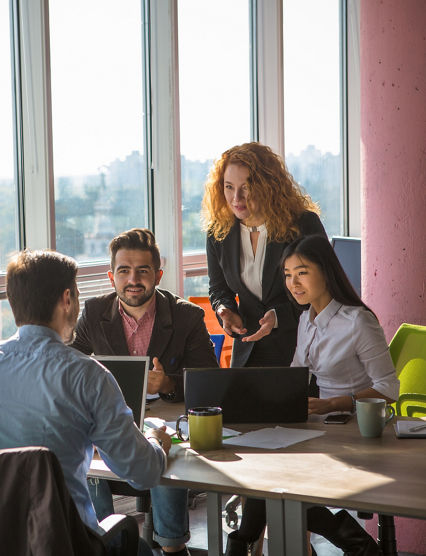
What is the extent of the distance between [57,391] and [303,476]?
66 cm

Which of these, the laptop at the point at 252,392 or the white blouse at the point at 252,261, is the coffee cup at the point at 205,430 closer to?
the laptop at the point at 252,392

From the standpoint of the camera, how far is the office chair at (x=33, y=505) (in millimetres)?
1646

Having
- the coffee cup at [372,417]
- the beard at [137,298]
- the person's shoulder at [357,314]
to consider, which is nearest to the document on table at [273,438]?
the coffee cup at [372,417]

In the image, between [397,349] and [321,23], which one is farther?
[321,23]

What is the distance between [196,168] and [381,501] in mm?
3573

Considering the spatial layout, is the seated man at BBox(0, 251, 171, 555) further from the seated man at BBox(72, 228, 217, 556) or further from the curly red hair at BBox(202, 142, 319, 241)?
the curly red hair at BBox(202, 142, 319, 241)

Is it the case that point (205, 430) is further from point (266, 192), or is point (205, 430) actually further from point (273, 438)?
point (266, 192)

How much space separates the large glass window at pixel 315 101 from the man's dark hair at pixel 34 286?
4.36m

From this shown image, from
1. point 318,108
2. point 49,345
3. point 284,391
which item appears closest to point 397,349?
point 284,391

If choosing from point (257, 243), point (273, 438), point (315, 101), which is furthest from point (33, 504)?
point (315, 101)

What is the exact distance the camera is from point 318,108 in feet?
21.4

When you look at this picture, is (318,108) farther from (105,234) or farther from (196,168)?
(105,234)

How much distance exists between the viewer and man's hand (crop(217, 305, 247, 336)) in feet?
11.6

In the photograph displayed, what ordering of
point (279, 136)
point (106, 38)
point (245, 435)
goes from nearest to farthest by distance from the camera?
point (245, 435), point (106, 38), point (279, 136)
